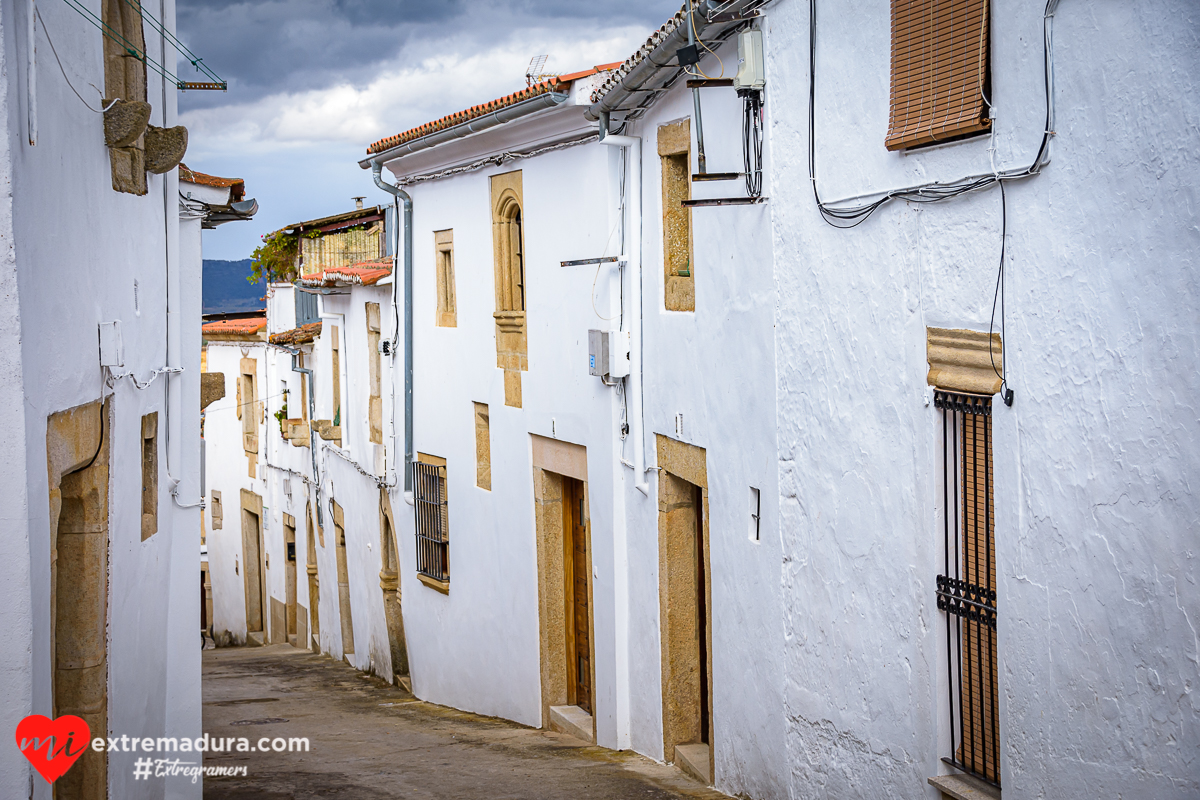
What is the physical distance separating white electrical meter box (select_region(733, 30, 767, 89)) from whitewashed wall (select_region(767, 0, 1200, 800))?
9 centimetres

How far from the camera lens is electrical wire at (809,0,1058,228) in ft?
14.9

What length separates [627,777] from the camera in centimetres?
878

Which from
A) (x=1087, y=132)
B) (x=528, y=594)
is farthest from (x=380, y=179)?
(x=1087, y=132)

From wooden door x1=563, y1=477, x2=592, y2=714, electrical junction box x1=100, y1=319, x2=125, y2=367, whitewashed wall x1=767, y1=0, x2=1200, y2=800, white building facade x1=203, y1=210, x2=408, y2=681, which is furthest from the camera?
white building facade x1=203, y1=210, x2=408, y2=681

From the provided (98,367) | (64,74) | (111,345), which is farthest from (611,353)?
(64,74)

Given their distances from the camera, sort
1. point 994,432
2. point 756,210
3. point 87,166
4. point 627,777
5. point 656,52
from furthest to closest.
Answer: point 627,777, point 656,52, point 756,210, point 87,166, point 994,432

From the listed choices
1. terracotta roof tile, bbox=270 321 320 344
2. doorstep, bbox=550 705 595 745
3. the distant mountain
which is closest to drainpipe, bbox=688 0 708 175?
doorstep, bbox=550 705 595 745

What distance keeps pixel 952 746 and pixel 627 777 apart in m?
3.66

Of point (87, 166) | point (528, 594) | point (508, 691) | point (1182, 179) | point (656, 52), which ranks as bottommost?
point (508, 691)

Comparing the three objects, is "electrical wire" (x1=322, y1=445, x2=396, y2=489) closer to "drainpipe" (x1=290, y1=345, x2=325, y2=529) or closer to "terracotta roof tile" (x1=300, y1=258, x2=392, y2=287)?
"drainpipe" (x1=290, y1=345, x2=325, y2=529)

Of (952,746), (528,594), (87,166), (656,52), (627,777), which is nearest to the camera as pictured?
(952,746)

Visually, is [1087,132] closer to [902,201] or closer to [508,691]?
[902,201]

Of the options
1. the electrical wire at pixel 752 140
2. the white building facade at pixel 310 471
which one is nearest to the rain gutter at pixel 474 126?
the white building facade at pixel 310 471

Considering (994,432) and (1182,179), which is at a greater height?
(1182,179)
